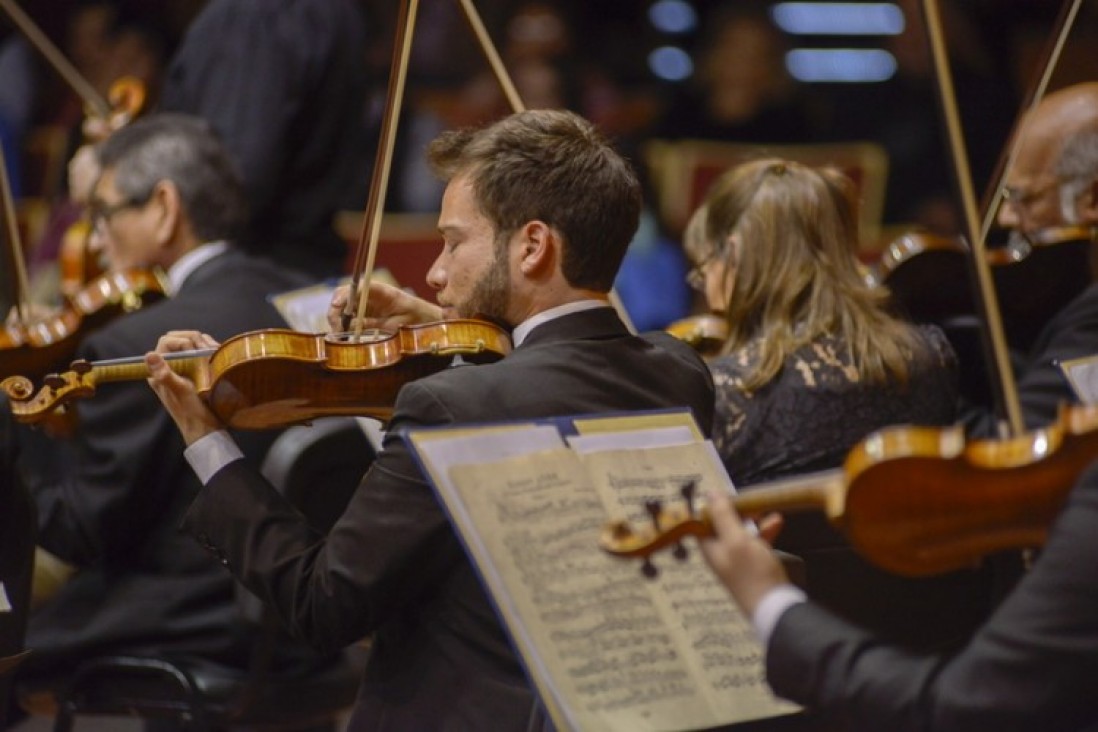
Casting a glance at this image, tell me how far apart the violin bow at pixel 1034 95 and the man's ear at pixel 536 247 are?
107 centimetres

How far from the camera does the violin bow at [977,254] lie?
5.81 ft

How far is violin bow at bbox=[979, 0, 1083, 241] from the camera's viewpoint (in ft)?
10.0

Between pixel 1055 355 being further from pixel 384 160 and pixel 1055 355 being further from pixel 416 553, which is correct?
pixel 416 553

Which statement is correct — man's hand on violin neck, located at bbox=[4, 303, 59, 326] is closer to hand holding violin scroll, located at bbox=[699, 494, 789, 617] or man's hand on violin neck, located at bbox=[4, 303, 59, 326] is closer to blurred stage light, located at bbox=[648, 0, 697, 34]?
hand holding violin scroll, located at bbox=[699, 494, 789, 617]

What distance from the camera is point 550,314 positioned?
2314 millimetres

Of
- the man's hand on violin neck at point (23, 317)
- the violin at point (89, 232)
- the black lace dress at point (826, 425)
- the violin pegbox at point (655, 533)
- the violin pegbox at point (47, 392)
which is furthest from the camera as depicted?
the violin at point (89, 232)

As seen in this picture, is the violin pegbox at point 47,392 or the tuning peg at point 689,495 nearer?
the tuning peg at point 689,495

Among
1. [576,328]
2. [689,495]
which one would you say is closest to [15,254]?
[576,328]

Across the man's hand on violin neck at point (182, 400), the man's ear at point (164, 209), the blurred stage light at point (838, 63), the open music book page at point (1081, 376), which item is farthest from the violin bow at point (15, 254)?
the blurred stage light at point (838, 63)

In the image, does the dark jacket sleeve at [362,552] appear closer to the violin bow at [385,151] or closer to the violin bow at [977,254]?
the violin bow at [385,151]

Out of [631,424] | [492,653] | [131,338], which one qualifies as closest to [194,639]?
[131,338]

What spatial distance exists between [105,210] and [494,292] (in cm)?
156

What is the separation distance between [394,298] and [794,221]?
0.77 metres

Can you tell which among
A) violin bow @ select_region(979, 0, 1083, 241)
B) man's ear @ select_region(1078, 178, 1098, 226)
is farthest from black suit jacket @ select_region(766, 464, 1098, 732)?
man's ear @ select_region(1078, 178, 1098, 226)
